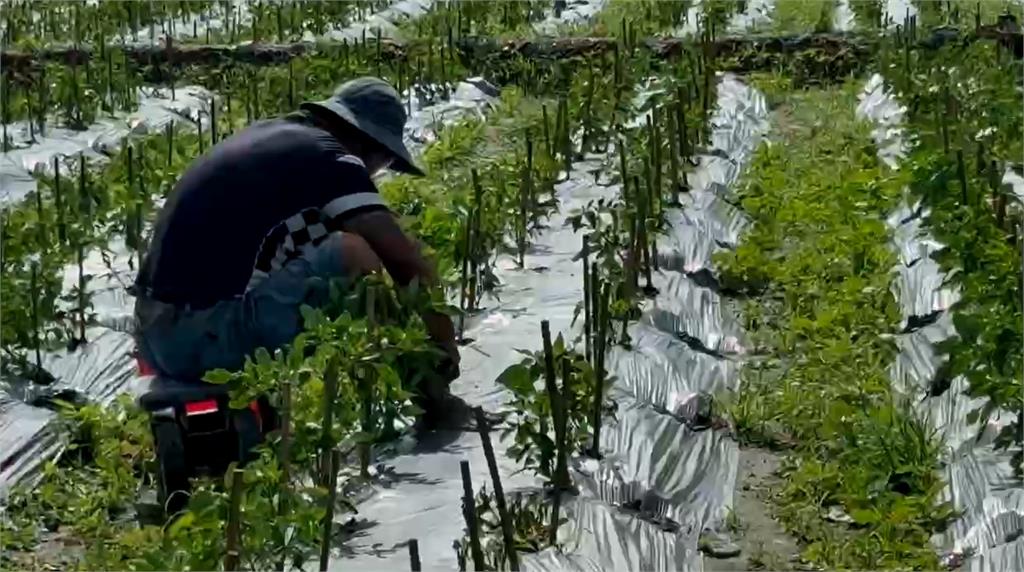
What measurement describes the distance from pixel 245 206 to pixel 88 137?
396cm

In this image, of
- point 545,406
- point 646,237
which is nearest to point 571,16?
point 646,237

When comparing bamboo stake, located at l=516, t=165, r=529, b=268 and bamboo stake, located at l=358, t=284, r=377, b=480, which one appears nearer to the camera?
bamboo stake, located at l=358, t=284, r=377, b=480

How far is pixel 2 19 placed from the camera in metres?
10.6

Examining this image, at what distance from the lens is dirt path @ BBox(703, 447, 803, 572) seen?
321cm

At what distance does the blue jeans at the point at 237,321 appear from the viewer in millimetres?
3521

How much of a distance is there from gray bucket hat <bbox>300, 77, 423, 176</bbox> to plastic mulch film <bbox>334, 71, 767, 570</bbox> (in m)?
0.65

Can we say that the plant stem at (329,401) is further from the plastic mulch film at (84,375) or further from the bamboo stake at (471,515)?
the plastic mulch film at (84,375)

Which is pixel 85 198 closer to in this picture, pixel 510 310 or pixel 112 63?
pixel 510 310

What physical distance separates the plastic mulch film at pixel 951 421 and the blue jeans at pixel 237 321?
1332 mm

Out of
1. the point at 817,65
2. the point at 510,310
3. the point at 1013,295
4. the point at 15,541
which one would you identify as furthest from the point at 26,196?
the point at 817,65

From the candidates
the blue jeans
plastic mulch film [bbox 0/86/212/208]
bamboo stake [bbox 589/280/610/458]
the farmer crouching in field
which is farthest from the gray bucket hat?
plastic mulch film [bbox 0/86/212/208]

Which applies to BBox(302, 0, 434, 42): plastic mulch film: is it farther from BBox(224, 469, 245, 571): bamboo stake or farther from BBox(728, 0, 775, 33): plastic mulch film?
BBox(224, 469, 245, 571): bamboo stake

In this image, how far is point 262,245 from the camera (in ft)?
11.7

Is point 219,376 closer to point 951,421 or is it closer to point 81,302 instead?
point 81,302
